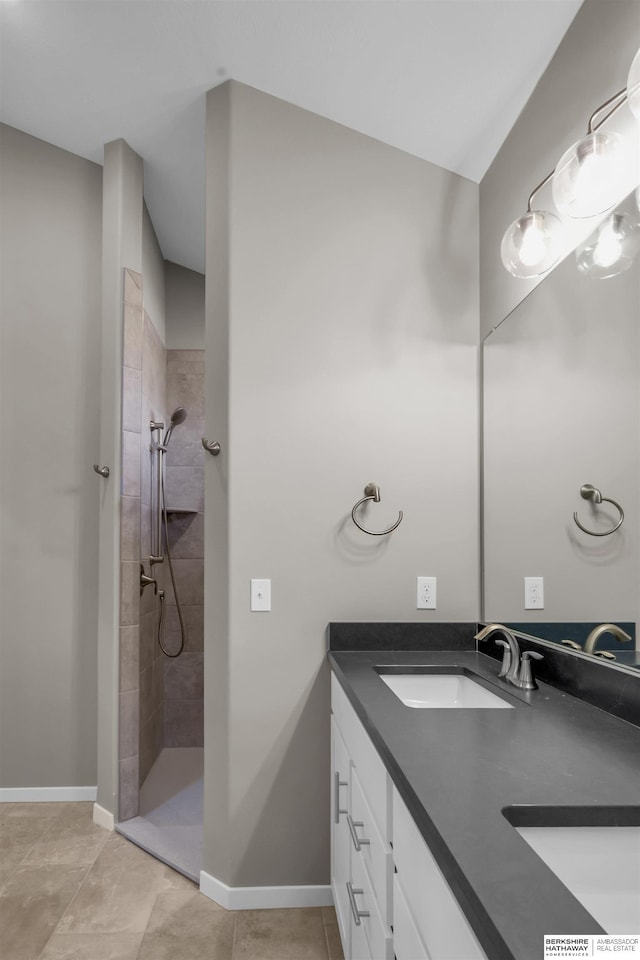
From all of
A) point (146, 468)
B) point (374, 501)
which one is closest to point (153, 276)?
point (146, 468)

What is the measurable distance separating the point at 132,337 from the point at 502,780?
2.58m

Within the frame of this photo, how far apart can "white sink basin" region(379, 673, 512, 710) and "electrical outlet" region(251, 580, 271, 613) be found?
1.58ft

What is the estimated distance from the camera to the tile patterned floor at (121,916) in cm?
203

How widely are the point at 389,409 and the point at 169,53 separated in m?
1.47

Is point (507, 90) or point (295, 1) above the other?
point (295, 1)

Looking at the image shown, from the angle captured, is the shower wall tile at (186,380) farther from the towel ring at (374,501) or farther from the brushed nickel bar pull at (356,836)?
the brushed nickel bar pull at (356,836)

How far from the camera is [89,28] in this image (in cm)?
232

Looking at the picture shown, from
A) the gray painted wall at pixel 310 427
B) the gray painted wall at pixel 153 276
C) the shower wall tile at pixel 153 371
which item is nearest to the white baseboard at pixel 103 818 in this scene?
the gray painted wall at pixel 310 427

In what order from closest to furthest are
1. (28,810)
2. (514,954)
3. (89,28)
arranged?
(514,954) < (89,28) < (28,810)

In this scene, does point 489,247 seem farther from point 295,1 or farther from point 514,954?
point 514,954

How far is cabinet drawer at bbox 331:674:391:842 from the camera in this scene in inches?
52.0

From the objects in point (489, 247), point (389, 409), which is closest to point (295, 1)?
point (489, 247)

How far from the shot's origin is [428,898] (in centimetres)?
98

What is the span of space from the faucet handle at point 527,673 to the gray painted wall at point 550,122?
3.61 feet
